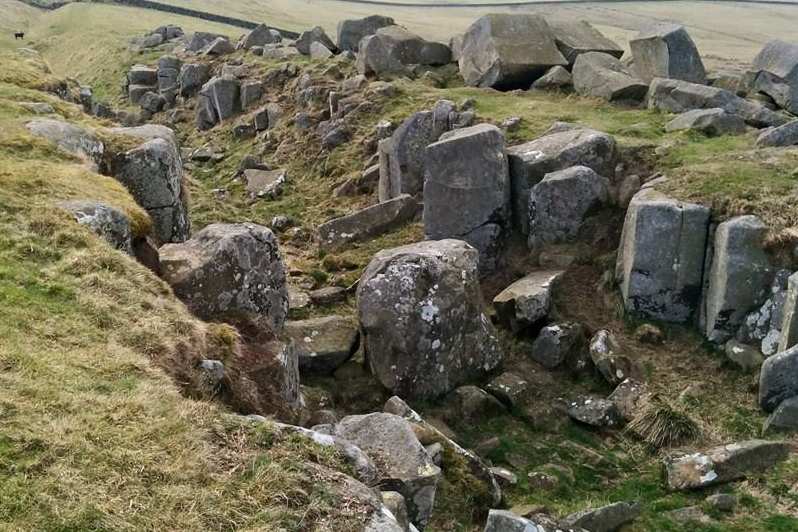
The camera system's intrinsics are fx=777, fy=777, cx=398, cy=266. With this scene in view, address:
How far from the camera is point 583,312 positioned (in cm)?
1856

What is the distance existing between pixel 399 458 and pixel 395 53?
27832mm

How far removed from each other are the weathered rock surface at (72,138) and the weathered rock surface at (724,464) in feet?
44.2

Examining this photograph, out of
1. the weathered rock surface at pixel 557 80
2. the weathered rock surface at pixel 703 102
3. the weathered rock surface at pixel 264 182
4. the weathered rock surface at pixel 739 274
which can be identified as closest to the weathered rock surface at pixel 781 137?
the weathered rock surface at pixel 703 102

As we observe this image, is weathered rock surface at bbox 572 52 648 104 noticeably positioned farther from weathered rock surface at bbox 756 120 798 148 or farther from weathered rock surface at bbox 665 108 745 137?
weathered rock surface at bbox 756 120 798 148

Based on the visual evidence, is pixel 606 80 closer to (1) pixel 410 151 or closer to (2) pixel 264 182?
(1) pixel 410 151

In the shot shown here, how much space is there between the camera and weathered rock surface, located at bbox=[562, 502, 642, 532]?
38.5 ft

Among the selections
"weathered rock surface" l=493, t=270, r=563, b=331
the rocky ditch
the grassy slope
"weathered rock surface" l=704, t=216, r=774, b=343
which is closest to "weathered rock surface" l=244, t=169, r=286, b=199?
the rocky ditch

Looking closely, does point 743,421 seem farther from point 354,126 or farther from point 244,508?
point 354,126

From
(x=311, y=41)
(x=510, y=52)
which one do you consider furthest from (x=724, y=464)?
(x=311, y=41)

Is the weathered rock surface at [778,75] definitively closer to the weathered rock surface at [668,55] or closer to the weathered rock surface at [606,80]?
the weathered rock surface at [668,55]

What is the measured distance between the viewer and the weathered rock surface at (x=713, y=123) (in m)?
23.0

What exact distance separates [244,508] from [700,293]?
13.4 m

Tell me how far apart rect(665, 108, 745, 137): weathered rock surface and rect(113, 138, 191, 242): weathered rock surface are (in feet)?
48.5

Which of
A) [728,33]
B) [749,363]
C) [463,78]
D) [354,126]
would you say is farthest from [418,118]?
[728,33]
